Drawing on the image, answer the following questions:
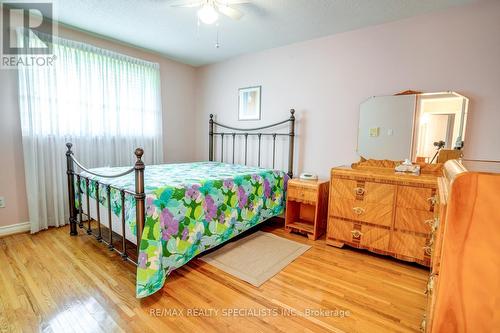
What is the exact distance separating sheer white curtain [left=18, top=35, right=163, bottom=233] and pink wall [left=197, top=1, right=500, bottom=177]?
1.35 m

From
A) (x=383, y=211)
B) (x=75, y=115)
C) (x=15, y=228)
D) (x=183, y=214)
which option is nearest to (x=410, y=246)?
(x=383, y=211)

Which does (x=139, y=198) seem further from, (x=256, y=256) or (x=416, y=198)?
(x=416, y=198)

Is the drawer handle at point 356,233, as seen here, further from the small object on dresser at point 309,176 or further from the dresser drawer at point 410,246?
the small object on dresser at point 309,176

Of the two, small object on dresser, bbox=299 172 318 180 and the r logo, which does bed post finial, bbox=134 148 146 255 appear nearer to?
small object on dresser, bbox=299 172 318 180

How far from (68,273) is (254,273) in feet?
4.96

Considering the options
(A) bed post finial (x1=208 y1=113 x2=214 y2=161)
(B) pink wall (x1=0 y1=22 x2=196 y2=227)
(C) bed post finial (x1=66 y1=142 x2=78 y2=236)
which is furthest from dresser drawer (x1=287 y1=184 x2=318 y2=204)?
(C) bed post finial (x1=66 y1=142 x2=78 y2=236)

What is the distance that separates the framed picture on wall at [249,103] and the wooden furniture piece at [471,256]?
3.10m

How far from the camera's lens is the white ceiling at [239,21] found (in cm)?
228

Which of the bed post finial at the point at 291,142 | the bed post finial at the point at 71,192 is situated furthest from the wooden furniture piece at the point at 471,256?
the bed post finial at the point at 71,192

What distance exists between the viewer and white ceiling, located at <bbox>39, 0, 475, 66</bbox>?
89.7 inches

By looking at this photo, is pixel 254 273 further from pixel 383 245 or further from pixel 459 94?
pixel 459 94

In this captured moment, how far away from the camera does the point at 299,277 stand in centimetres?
205

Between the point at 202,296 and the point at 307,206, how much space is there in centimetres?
181

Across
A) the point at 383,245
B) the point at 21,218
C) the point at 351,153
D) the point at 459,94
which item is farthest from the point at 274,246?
the point at 21,218
